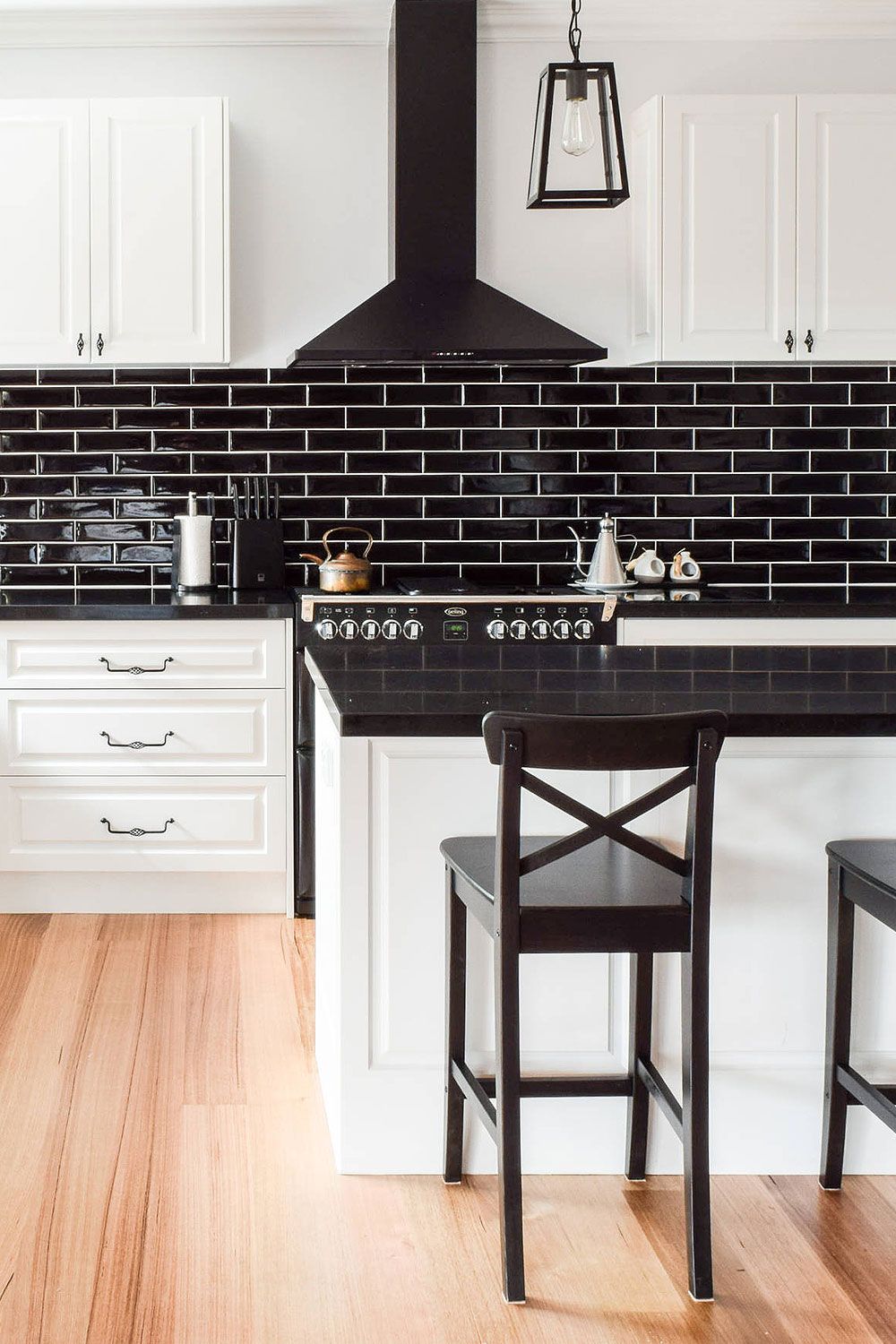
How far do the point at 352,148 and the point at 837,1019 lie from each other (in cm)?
330

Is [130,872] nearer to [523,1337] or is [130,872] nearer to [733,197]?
[523,1337]

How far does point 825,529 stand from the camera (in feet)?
15.3

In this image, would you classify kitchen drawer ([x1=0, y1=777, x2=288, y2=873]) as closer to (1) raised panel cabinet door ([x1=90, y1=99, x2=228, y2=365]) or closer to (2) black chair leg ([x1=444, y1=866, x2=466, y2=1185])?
(1) raised panel cabinet door ([x1=90, y1=99, x2=228, y2=365])

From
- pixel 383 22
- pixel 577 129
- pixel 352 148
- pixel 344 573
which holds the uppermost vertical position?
pixel 383 22

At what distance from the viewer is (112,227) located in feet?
13.3

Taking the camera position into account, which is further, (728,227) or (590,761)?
(728,227)

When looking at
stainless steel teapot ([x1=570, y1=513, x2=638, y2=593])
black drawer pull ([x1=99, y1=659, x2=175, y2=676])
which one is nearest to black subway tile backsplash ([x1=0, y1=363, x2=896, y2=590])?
stainless steel teapot ([x1=570, y1=513, x2=638, y2=593])

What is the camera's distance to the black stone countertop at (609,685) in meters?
2.19

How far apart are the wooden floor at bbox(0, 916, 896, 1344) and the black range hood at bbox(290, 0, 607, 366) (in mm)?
2143

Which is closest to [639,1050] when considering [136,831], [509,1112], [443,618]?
[509,1112]

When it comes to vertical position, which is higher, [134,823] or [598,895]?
[598,895]

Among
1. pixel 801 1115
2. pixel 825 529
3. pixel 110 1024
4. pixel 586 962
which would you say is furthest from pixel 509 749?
pixel 825 529

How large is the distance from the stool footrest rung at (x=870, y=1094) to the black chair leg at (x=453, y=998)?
26.0 inches

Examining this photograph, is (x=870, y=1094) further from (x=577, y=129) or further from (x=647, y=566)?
(x=647, y=566)
